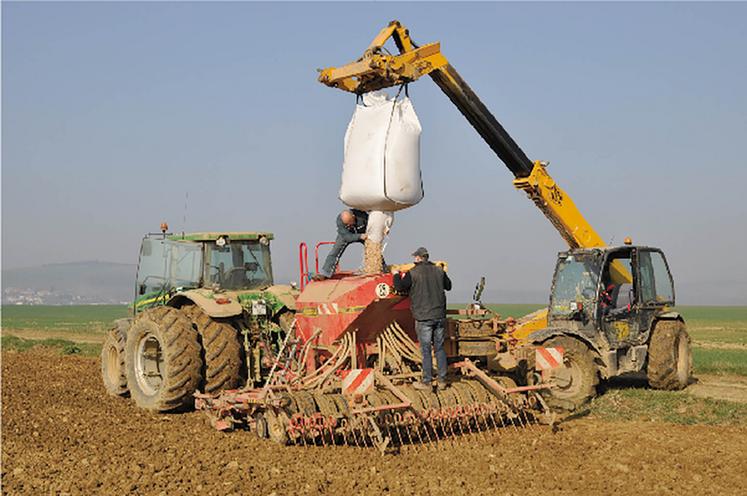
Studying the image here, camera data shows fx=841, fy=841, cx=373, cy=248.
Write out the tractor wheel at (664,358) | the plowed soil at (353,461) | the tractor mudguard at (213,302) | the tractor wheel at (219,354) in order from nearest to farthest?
the plowed soil at (353,461) → the tractor wheel at (219,354) → the tractor mudguard at (213,302) → the tractor wheel at (664,358)

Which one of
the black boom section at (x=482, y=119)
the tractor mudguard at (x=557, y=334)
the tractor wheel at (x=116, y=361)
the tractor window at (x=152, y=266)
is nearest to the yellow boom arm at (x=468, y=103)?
the black boom section at (x=482, y=119)

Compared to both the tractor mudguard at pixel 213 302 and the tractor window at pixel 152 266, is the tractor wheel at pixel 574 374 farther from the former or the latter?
the tractor window at pixel 152 266

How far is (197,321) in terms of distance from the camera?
10.3 meters

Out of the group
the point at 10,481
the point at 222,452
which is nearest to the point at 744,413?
the point at 222,452

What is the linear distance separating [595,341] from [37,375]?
364 inches

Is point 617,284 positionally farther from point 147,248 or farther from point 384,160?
point 147,248

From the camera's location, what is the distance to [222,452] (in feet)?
25.8

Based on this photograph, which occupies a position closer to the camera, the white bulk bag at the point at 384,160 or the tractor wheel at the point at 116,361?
the white bulk bag at the point at 384,160

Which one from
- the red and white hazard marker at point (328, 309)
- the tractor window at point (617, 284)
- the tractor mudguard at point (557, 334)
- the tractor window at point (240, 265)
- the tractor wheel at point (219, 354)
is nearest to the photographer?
the red and white hazard marker at point (328, 309)

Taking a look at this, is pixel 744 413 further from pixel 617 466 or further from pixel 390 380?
pixel 390 380

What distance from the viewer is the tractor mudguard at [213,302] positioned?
1005 centimetres

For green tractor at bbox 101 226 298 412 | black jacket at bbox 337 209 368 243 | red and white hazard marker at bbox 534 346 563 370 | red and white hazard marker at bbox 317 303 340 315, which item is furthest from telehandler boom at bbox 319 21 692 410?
green tractor at bbox 101 226 298 412

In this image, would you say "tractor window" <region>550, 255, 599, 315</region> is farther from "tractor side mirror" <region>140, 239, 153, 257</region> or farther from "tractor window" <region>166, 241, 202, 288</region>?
"tractor side mirror" <region>140, 239, 153, 257</region>

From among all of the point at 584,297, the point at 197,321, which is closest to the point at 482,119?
the point at 584,297
